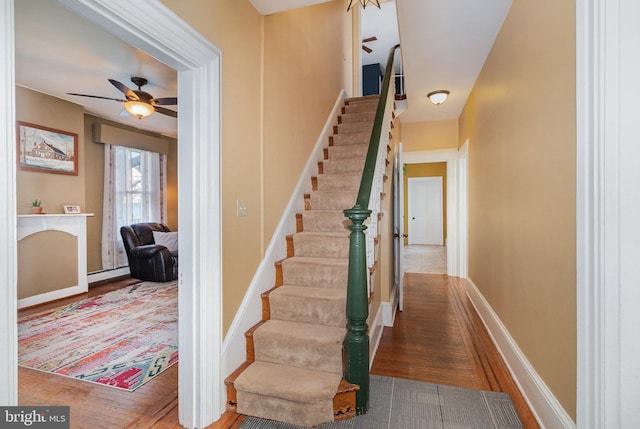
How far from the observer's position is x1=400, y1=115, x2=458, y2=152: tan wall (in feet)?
16.8

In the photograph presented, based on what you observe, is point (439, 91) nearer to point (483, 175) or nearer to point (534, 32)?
point (483, 175)

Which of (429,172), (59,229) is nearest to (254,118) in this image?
(59,229)

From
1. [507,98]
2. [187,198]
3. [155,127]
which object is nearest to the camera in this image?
[187,198]

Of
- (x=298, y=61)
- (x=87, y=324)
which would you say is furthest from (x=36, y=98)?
(x=298, y=61)

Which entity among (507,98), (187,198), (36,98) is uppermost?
(36,98)

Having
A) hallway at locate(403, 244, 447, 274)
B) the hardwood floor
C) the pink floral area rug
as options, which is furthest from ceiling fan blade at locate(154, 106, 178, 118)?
hallway at locate(403, 244, 447, 274)

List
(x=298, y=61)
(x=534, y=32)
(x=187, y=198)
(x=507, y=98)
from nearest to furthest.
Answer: (x=187, y=198) < (x=534, y=32) < (x=507, y=98) < (x=298, y=61)

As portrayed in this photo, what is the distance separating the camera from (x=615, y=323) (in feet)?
3.60

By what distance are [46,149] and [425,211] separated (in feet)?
30.6

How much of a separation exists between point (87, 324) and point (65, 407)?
1.64 m

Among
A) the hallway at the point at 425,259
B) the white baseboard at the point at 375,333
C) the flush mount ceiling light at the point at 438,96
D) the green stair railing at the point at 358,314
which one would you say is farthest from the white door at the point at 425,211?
the green stair railing at the point at 358,314

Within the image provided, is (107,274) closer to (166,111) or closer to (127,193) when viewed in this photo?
(127,193)

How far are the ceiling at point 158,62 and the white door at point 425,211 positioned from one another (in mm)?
5425

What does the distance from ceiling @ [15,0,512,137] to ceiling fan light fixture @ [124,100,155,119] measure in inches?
14.6
